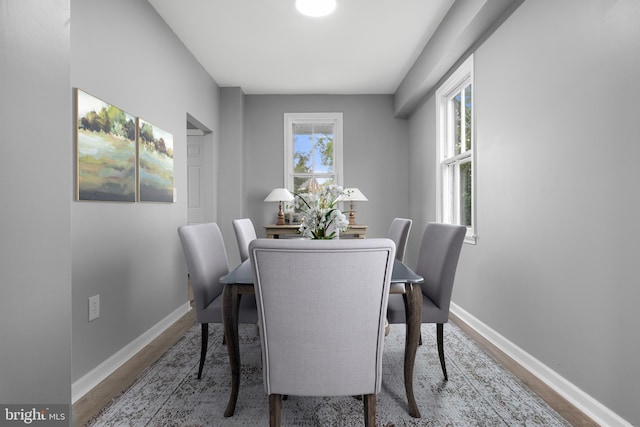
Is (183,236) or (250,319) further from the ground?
(183,236)

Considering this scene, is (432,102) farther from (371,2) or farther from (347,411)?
(347,411)

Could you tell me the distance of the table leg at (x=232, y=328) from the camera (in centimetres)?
159

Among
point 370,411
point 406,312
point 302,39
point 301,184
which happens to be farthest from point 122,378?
point 301,184

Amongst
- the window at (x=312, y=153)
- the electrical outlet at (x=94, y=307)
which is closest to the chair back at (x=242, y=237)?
the electrical outlet at (x=94, y=307)

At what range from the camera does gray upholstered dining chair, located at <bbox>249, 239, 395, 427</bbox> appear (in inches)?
45.1

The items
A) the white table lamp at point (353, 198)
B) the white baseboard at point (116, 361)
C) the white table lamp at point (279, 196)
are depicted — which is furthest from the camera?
the white table lamp at point (279, 196)

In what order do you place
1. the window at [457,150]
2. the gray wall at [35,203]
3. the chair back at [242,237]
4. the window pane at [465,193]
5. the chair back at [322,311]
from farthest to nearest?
the window pane at [465,193] < the window at [457,150] < the chair back at [242,237] < the chair back at [322,311] < the gray wall at [35,203]

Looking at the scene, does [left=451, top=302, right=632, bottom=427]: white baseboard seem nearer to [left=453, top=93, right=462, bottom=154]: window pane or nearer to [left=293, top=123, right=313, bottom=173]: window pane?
[left=453, top=93, right=462, bottom=154]: window pane

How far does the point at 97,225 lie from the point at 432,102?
3.57m

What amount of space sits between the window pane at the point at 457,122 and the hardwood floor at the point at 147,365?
1.82 m

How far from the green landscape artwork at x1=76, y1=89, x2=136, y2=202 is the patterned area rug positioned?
1.17 meters

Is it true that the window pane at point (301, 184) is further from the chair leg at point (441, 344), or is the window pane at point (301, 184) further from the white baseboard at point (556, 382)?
the chair leg at point (441, 344)

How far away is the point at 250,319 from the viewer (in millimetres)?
1889

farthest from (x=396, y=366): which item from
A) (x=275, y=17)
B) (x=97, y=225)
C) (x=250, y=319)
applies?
(x=275, y=17)
